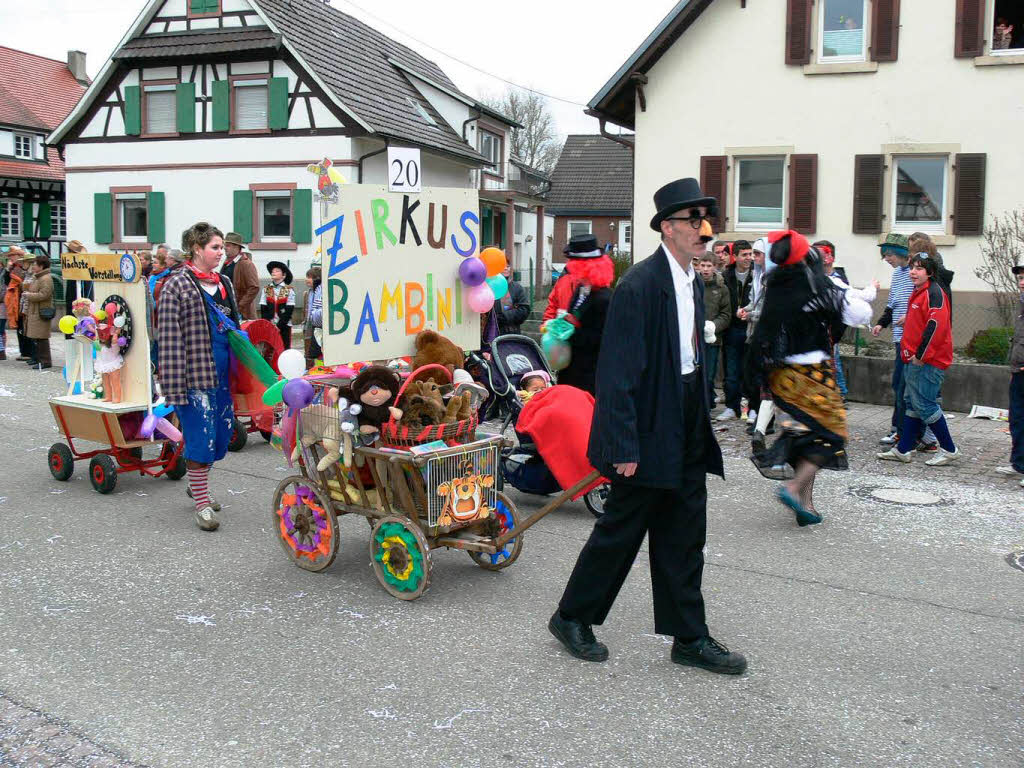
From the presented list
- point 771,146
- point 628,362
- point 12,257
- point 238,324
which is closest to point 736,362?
point 238,324

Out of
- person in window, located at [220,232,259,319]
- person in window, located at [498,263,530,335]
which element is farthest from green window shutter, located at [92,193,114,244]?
person in window, located at [498,263,530,335]

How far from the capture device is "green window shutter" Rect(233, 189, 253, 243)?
1142 inches

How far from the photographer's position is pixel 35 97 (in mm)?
47500

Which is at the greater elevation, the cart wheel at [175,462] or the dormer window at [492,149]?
the dormer window at [492,149]

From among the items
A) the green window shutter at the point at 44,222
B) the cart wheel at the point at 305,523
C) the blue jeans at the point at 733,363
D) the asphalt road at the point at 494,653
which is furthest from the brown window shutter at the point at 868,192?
the green window shutter at the point at 44,222

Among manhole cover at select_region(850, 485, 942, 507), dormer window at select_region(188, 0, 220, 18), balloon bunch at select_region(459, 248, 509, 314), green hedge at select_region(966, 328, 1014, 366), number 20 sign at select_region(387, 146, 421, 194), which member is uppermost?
dormer window at select_region(188, 0, 220, 18)

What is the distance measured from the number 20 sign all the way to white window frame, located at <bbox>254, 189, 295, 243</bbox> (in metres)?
19.7

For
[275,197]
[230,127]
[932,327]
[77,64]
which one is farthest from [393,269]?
[77,64]

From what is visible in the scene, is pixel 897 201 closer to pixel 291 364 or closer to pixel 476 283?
pixel 476 283

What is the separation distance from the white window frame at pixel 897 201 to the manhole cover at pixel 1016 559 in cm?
1302

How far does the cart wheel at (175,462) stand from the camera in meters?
8.26

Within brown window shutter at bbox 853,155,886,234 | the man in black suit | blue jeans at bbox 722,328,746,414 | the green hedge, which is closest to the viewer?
the man in black suit

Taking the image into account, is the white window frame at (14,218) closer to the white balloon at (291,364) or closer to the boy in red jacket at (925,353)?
the boy in red jacket at (925,353)

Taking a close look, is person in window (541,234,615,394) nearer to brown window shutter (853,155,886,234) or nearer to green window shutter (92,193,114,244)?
brown window shutter (853,155,886,234)
